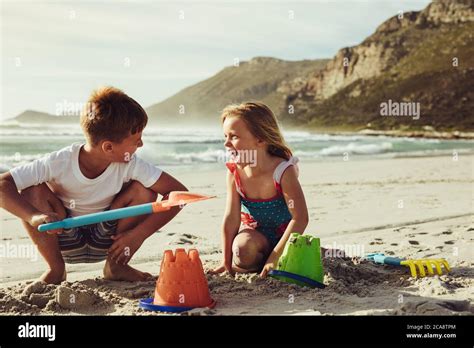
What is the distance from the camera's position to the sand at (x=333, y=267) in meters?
2.83

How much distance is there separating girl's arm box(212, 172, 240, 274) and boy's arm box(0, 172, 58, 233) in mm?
957

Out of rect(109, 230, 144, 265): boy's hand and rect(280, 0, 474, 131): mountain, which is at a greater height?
rect(280, 0, 474, 131): mountain

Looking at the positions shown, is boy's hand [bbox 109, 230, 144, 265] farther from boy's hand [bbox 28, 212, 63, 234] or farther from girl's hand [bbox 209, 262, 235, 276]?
girl's hand [bbox 209, 262, 235, 276]

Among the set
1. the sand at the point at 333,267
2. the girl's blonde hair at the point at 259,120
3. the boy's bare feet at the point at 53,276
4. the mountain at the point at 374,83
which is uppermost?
the mountain at the point at 374,83

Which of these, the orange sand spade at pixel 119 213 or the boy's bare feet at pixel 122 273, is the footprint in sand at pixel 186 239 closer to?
the boy's bare feet at pixel 122 273

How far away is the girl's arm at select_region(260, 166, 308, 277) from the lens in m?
3.29

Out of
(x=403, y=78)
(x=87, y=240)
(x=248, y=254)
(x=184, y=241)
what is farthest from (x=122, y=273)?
(x=403, y=78)

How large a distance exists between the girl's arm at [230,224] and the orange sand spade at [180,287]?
0.61 meters

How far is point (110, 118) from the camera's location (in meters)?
3.12

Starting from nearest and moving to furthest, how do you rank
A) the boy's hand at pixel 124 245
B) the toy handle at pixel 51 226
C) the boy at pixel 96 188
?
the toy handle at pixel 51 226
the boy at pixel 96 188
the boy's hand at pixel 124 245

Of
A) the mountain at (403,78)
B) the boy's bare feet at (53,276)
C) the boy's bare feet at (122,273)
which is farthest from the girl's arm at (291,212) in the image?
the mountain at (403,78)

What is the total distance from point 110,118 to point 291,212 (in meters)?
1.07

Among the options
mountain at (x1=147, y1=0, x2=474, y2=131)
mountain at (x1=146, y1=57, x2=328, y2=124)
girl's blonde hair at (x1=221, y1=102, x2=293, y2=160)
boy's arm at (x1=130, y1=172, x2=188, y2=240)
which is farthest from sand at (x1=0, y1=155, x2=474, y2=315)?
mountain at (x1=146, y1=57, x2=328, y2=124)
